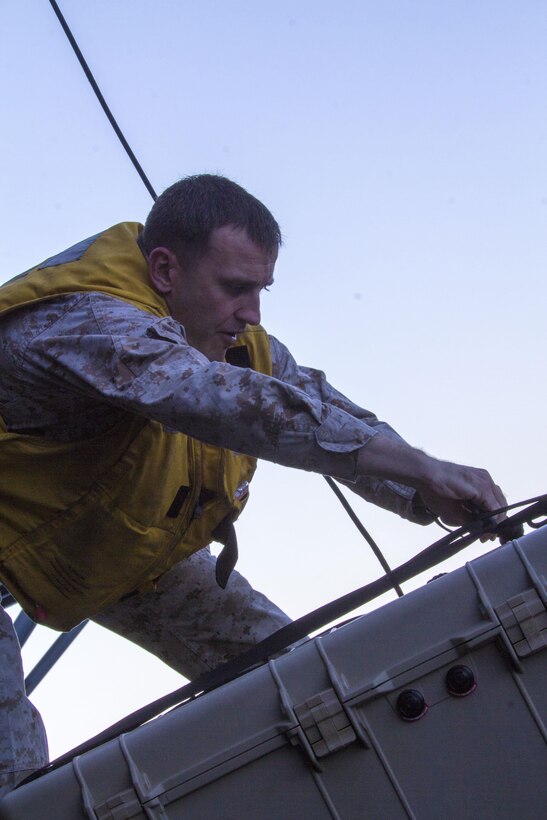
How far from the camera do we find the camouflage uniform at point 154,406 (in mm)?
1898

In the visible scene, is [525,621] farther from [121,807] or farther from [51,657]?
[51,657]

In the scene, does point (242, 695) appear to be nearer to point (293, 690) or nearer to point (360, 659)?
point (293, 690)

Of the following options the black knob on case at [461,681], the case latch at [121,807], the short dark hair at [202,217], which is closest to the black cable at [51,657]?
the short dark hair at [202,217]

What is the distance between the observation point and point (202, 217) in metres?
2.64

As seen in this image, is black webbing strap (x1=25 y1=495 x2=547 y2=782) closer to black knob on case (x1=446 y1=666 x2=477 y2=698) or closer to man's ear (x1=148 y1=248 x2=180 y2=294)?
black knob on case (x1=446 y1=666 x2=477 y2=698)

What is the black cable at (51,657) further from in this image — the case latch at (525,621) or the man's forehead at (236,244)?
the case latch at (525,621)

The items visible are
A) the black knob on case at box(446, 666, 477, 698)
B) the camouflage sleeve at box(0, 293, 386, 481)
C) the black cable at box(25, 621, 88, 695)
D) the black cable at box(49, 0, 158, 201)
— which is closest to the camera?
the black knob on case at box(446, 666, 477, 698)

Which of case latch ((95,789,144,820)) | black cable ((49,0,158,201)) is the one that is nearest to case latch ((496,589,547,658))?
case latch ((95,789,144,820))

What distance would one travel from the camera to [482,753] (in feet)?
5.66

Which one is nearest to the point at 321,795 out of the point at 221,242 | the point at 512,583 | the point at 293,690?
the point at 293,690

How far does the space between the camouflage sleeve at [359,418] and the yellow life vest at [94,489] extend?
0.49 m

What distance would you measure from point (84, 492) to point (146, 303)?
477 mm

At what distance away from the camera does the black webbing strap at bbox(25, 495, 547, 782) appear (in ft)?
6.28

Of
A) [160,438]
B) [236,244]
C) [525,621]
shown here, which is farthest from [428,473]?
[236,244]
